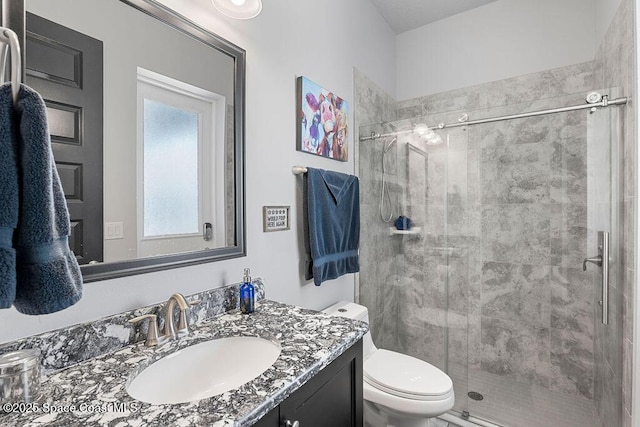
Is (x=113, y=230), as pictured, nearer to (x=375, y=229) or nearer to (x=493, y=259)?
(x=375, y=229)

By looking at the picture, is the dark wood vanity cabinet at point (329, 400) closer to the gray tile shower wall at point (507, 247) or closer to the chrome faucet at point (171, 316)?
the chrome faucet at point (171, 316)

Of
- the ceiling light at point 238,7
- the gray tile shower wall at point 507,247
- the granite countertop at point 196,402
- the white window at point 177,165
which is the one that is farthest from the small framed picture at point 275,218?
the gray tile shower wall at point 507,247

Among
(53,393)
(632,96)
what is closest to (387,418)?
(53,393)

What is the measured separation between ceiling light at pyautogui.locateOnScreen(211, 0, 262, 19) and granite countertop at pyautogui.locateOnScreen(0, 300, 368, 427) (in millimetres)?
1168

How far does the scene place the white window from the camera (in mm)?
1019

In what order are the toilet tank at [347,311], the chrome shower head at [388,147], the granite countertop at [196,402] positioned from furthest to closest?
the chrome shower head at [388,147] → the toilet tank at [347,311] → the granite countertop at [196,402]

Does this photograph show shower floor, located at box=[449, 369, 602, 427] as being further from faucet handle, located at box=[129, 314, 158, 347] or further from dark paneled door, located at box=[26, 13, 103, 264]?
dark paneled door, located at box=[26, 13, 103, 264]

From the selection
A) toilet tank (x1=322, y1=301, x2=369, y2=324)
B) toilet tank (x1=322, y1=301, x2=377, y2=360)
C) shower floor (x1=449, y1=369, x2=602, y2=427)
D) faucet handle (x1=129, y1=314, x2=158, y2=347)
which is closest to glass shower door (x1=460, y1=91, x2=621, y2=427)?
shower floor (x1=449, y1=369, x2=602, y2=427)

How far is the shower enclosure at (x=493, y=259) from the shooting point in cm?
198

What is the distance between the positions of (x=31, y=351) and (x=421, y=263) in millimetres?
2146

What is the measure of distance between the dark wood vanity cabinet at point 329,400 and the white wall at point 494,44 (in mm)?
2405

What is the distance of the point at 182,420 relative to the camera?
1.90 ft

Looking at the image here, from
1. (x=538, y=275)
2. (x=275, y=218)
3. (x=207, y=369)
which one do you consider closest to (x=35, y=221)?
(x=207, y=369)

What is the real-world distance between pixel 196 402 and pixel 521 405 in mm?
2254
